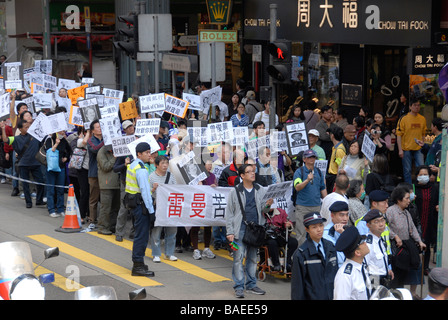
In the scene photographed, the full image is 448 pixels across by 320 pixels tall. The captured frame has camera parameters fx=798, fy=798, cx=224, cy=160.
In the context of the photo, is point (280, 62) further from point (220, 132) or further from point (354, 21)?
point (354, 21)

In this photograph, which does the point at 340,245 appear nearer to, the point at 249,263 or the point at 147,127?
the point at 249,263

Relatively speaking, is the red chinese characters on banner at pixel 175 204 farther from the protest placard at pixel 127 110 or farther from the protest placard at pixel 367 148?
the protest placard at pixel 127 110

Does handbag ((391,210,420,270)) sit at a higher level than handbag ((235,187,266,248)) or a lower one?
lower

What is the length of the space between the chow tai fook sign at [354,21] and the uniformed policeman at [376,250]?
7.78 m

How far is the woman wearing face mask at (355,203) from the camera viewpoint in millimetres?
10500

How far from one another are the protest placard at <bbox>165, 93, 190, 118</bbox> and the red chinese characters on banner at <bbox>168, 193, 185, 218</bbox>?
152 inches

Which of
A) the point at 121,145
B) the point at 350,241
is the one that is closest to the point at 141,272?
the point at 121,145

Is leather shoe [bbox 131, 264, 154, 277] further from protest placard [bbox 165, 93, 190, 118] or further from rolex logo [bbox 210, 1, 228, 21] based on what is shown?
rolex logo [bbox 210, 1, 228, 21]

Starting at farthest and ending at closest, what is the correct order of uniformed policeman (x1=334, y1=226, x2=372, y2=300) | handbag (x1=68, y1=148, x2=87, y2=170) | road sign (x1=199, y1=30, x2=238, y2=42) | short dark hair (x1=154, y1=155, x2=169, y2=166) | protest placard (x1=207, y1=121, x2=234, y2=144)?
road sign (x1=199, y1=30, x2=238, y2=42), handbag (x1=68, y1=148, x2=87, y2=170), protest placard (x1=207, y1=121, x2=234, y2=144), short dark hair (x1=154, y1=155, x2=169, y2=166), uniformed policeman (x1=334, y1=226, x2=372, y2=300)

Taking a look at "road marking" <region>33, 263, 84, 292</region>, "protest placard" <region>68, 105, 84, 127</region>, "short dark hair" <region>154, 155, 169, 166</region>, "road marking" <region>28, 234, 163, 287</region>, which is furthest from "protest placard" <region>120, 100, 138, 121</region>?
"road marking" <region>33, 263, 84, 292</region>

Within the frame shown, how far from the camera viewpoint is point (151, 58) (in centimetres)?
1767

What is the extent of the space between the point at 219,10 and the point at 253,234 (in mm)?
13382

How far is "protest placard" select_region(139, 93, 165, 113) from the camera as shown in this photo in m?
15.7

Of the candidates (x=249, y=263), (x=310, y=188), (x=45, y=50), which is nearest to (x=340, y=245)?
(x=249, y=263)
